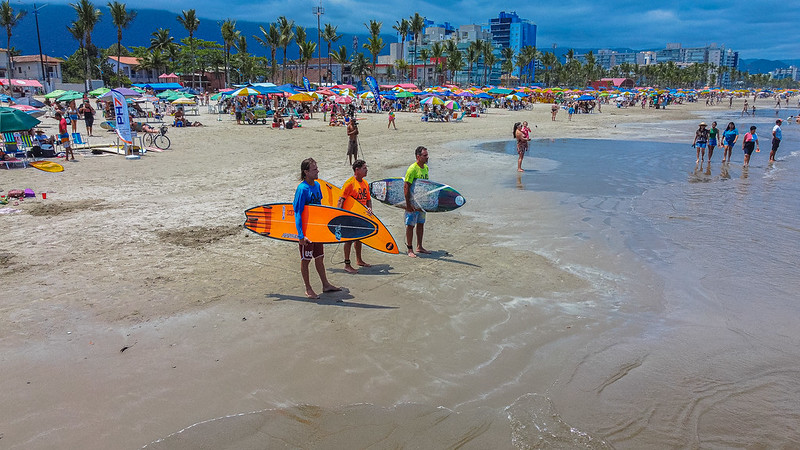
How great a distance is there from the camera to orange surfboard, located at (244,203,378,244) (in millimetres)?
5410

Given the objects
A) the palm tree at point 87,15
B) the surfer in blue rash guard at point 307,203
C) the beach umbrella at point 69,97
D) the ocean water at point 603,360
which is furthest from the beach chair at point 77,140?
the palm tree at point 87,15

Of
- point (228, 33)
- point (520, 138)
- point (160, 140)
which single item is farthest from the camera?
point (228, 33)

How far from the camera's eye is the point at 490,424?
367cm

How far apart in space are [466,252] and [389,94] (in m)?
34.3

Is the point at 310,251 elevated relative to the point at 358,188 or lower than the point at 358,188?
lower

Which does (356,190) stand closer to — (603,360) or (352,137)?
(603,360)

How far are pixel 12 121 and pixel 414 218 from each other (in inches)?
465

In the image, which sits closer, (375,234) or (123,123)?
(375,234)

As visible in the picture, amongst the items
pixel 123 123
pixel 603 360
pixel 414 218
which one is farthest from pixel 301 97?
pixel 603 360

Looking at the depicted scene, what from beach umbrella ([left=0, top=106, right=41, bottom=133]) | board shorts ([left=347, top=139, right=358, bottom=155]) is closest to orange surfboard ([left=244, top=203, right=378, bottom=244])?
board shorts ([left=347, top=139, right=358, bottom=155])

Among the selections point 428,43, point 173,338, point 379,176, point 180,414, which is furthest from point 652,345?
point 428,43

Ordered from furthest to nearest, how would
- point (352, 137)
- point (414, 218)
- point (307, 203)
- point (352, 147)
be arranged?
Answer: point (352, 147) → point (352, 137) → point (414, 218) → point (307, 203)

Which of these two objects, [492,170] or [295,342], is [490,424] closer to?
[295,342]

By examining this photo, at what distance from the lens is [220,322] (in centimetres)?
A: 510
